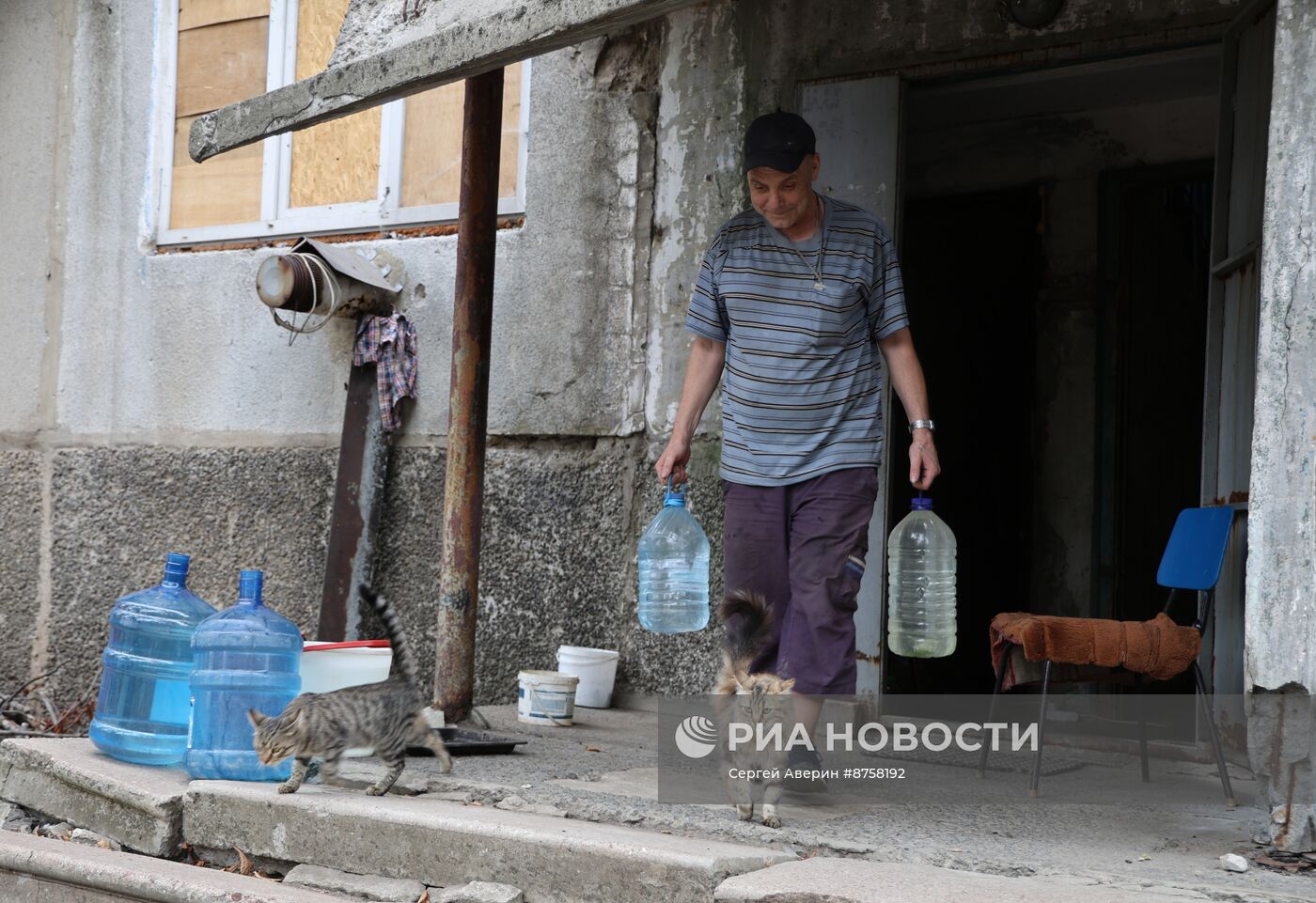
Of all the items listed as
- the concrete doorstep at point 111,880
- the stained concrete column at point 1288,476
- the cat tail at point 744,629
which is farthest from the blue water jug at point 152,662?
the stained concrete column at point 1288,476

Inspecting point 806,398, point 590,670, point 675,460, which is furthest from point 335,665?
point 806,398

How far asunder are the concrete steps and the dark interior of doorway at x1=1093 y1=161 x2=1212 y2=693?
4845 mm

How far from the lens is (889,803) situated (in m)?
4.10

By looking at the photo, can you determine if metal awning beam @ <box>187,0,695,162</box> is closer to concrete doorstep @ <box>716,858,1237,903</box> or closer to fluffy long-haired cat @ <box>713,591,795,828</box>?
fluffy long-haired cat @ <box>713,591,795,828</box>

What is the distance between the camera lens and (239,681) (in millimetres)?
4625

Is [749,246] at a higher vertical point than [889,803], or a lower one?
higher

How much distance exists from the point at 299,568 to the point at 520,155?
2398mm

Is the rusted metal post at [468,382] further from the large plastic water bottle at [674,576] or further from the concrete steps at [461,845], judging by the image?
the concrete steps at [461,845]

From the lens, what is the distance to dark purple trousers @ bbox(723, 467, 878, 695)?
4.07 metres

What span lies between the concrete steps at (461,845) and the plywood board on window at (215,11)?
15.6ft

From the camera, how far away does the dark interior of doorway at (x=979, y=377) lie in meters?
7.89

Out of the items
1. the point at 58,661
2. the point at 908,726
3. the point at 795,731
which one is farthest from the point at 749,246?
the point at 58,661

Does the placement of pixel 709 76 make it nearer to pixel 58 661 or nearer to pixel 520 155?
pixel 520 155

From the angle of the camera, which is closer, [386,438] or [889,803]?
[889,803]
